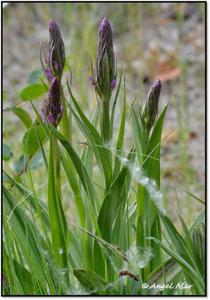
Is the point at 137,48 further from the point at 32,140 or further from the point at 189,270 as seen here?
the point at 189,270

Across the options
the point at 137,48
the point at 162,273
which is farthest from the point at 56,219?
the point at 137,48

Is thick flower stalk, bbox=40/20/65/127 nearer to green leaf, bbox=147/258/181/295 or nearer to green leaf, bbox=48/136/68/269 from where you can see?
green leaf, bbox=48/136/68/269

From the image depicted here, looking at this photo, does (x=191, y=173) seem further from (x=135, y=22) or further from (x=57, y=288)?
(x=57, y=288)

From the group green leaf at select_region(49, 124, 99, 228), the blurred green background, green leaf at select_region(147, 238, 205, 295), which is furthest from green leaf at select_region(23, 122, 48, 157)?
the blurred green background

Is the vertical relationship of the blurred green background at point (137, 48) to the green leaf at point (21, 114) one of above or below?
above

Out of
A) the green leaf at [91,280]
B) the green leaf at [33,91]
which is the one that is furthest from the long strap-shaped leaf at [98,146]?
the green leaf at [33,91]

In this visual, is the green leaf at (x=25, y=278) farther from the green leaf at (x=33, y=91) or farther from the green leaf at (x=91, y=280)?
the green leaf at (x=33, y=91)
